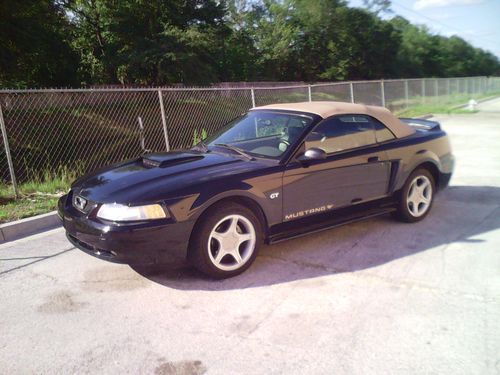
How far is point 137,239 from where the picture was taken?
334cm

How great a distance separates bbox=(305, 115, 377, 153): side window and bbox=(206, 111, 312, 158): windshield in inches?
6.1

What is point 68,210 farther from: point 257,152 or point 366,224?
point 366,224

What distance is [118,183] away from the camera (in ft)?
12.3

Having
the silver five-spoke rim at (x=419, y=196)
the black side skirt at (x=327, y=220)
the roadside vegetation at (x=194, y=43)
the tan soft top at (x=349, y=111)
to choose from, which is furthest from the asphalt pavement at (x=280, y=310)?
the roadside vegetation at (x=194, y=43)

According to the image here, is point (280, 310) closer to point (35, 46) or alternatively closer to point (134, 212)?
point (134, 212)

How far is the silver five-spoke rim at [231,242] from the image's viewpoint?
370 cm

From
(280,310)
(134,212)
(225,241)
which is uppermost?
(134,212)

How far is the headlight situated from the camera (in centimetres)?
338

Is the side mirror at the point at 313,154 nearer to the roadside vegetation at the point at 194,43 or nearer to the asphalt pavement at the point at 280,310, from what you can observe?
the asphalt pavement at the point at 280,310

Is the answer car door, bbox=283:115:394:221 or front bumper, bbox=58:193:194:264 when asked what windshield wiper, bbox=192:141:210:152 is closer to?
car door, bbox=283:115:394:221

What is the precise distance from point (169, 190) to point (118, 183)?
55 cm

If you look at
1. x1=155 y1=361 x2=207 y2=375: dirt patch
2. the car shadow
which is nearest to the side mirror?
the car shadow

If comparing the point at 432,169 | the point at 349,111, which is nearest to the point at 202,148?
the point at 349,111

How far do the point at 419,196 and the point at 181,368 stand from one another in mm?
3701
